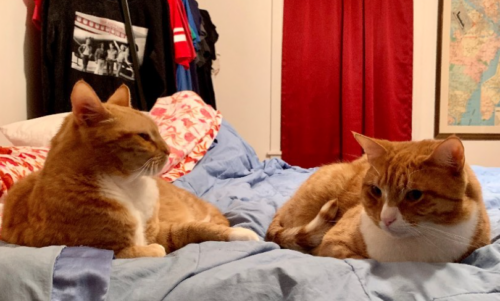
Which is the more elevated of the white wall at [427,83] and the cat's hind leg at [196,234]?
the white wall at [427,83]

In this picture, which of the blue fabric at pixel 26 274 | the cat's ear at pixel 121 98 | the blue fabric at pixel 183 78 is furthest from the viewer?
the blue fabric at pixel 183 78

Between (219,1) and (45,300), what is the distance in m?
3.21

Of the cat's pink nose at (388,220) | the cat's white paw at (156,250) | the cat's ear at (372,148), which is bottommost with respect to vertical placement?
the cat's white paw at (156,250)

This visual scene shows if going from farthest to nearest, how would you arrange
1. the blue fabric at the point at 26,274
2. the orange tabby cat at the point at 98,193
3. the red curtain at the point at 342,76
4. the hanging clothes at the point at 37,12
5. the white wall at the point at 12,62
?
the red curtain at the point at 342,76
the hanging clothes at the point at 37,12
the white wall at the point at 12,62
the orange tabby cat at the point at 98,193
the blue fabric at the point at 26,274

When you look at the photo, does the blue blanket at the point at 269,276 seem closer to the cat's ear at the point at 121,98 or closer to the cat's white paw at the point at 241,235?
the cat's white paw at the point at 241,235

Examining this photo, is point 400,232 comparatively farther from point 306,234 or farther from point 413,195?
point 306,234

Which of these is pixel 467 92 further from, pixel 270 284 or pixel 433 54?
pixel 270 284

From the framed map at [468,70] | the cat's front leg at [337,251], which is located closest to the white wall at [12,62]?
the cat's front leg at [337,251]

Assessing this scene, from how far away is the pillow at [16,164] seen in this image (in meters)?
1.26

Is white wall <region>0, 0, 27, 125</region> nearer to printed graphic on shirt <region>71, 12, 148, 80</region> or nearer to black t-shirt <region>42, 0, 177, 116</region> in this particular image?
black t-shirt <region>42, 0, 177, 116</region>

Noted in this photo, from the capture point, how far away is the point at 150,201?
3.49 ft

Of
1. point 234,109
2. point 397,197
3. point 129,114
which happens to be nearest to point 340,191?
point 397,197

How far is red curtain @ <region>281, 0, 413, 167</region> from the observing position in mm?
3416

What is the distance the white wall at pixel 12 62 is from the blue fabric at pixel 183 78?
963 mm
